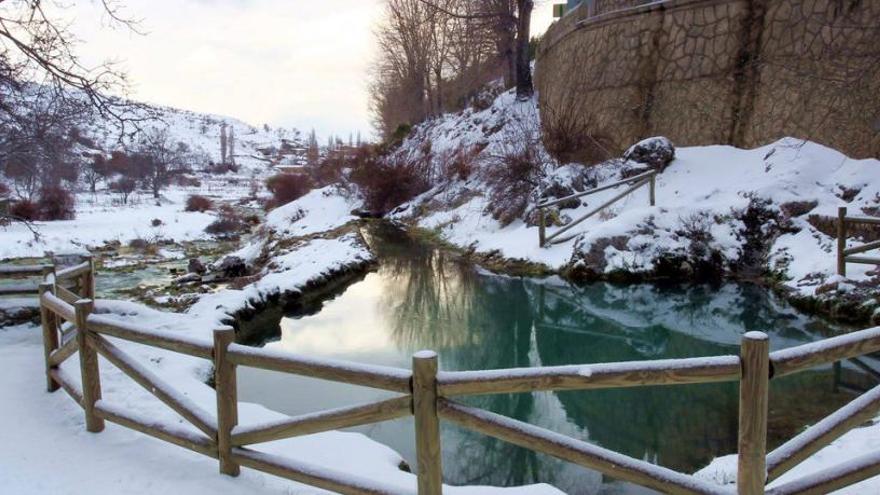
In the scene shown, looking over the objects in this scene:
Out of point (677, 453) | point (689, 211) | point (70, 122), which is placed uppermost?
point (70, 122)

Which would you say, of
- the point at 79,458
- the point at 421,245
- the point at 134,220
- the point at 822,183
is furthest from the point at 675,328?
the point at 134,220

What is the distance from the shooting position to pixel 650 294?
1273cm

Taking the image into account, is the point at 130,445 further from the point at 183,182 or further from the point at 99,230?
the point at 183,182

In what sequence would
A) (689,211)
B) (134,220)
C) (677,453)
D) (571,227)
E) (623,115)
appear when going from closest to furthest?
(677,453) < (689,211) < (571,227) < (623,115) < (134,220)

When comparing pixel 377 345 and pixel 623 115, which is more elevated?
pixel 623 115

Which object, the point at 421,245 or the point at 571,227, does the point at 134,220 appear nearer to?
the point at 421,245

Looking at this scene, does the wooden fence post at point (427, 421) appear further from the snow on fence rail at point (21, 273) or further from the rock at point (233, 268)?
the rock at point (233, 268)

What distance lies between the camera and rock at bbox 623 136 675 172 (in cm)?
1662

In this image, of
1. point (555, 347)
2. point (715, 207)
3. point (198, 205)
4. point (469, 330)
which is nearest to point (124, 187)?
point (198, 205)

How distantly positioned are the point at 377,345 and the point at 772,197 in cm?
902

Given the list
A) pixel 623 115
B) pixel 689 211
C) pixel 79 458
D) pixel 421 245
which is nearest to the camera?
pixel 79 458

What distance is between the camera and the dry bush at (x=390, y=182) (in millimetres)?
30562

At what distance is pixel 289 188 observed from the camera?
40.4 meters

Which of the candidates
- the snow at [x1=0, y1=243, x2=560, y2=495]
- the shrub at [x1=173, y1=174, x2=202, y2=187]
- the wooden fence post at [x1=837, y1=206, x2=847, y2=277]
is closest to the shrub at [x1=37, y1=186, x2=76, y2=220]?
the snow at [x1=0, y1=243, x2=560, y2=495]
